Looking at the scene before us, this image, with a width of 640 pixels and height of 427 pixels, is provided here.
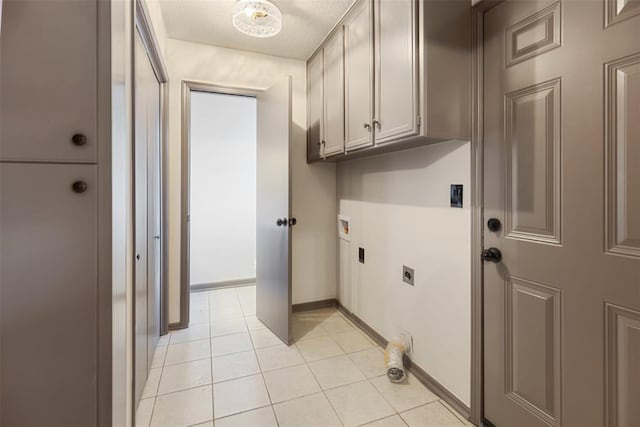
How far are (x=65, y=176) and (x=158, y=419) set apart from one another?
1361 mm

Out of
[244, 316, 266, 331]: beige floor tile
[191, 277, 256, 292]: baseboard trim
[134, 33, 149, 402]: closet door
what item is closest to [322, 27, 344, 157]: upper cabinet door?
[134, 33, 149, 402]: closet door

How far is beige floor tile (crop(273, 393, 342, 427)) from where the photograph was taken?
152cm

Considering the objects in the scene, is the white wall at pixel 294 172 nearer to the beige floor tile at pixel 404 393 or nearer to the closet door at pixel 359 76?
the closet door at pixel 359 76

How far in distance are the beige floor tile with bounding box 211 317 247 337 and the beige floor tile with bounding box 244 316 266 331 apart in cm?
4

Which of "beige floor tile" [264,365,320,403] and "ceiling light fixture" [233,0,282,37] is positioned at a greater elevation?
"ceiling light fixture" [233,0,282,37]

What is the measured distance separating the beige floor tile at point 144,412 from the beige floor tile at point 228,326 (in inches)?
31.5

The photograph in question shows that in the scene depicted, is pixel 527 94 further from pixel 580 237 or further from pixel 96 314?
pixel 96 314

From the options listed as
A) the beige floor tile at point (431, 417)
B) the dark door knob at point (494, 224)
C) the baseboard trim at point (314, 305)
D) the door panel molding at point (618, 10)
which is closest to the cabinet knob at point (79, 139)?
the dark door knob at point (494, 224)

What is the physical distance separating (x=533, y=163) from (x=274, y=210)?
70.8 inches

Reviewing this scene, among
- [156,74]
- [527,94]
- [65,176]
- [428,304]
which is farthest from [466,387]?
[156,74]

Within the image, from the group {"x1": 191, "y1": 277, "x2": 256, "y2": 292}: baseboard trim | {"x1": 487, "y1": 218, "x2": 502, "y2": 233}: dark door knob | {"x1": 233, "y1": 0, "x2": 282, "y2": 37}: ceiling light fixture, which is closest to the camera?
{"x1": 487, "y1": 218, "x2": 502, "y2": 233}: dark door knob

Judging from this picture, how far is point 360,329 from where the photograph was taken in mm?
2578

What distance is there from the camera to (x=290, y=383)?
6.05 feet

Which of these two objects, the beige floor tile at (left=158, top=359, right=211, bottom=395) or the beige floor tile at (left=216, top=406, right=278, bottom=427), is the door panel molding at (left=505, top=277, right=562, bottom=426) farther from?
the beige floor tile at (left=158, top=359, right=211, bottom=395)
